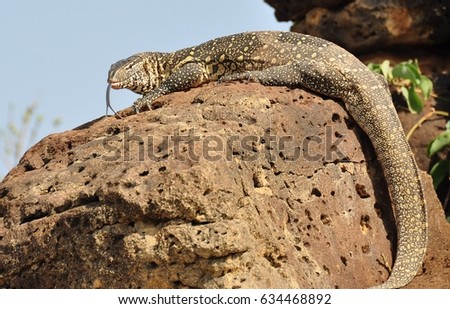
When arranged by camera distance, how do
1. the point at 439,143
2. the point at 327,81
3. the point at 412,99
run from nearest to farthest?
1. the point at 327,81
2. the point at 439,143
3. the point at 412,99

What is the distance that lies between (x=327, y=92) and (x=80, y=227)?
309cm

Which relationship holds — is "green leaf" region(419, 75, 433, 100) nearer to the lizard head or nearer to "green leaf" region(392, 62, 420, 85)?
"green leaf" region(392, 62, 420, 85)

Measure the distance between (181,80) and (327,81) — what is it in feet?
5.21

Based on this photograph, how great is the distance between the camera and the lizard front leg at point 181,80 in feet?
27.1

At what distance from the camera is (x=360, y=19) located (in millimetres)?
13383

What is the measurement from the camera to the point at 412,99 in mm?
12445

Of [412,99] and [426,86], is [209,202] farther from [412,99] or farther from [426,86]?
[412,99]

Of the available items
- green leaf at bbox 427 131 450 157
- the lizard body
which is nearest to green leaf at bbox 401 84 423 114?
green leaf at bbox 427 131 450 157

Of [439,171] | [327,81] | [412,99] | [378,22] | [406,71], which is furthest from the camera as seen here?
[378,22]

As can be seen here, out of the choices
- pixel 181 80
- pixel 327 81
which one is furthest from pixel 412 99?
pixel 181 80

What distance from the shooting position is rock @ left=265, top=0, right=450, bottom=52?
1326 cm

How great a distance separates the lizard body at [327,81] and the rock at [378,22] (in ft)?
16.7

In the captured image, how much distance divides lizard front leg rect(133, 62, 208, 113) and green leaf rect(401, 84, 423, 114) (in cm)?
481

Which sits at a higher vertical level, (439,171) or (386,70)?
(386,70)
